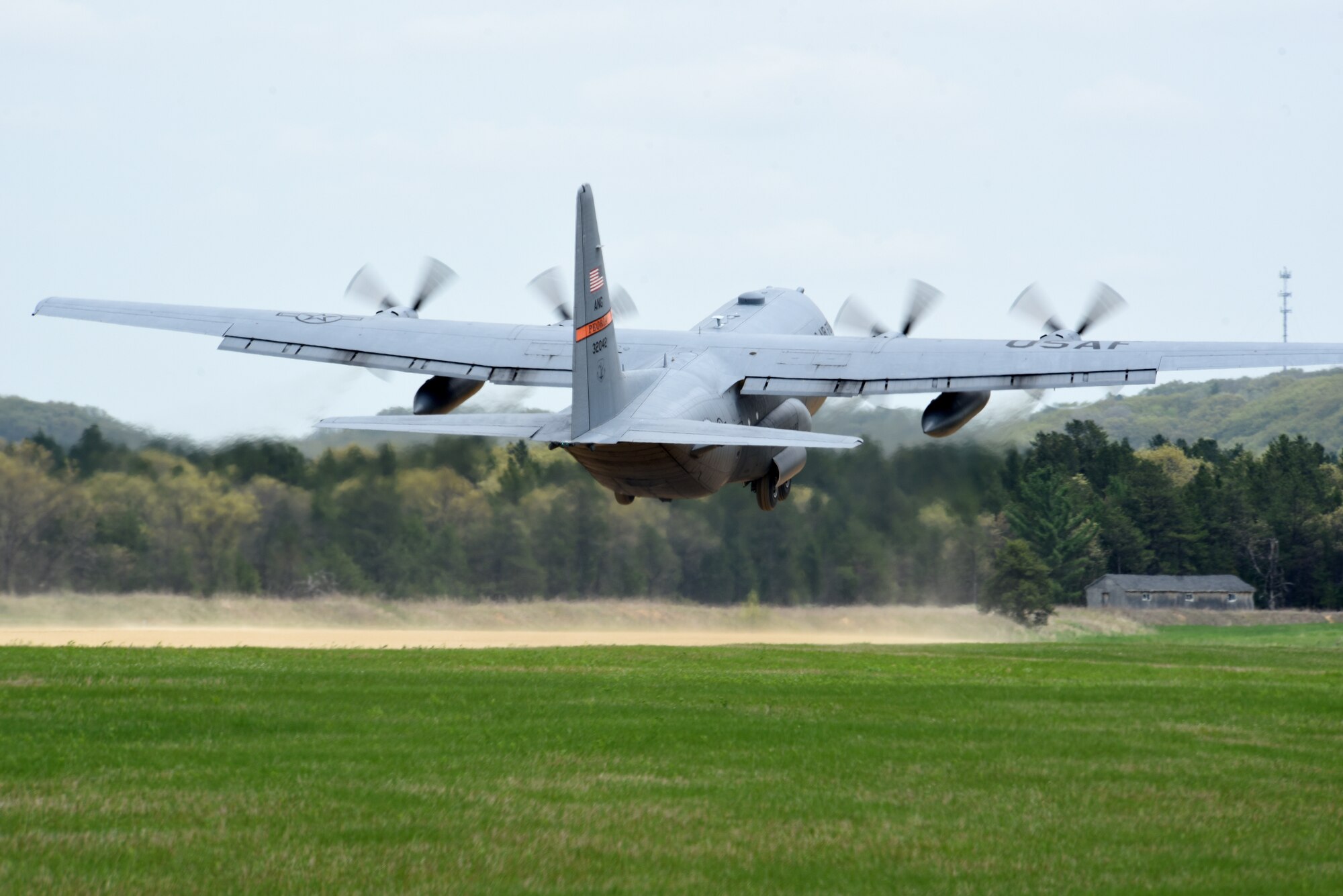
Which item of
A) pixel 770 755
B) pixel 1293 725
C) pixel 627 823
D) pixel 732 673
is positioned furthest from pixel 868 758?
pixel 732 673

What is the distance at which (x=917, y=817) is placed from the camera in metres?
16.0

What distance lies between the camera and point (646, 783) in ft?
58.6

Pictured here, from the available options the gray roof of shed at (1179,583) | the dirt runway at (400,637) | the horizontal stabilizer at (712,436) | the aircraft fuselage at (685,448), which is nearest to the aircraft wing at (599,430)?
the horizontal stabilizer at (712,436)

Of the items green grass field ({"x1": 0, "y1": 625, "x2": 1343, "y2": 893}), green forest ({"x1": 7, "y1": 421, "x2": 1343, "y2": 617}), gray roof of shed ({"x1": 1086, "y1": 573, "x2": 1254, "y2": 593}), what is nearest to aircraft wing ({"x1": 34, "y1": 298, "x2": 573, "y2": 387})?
green grass field ({"x1": 0, "y1": 625, "x2": 1343, "y2": 893})

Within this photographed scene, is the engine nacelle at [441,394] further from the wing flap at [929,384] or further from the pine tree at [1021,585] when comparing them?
the pine tree at [1021,585]

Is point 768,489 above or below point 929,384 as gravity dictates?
below

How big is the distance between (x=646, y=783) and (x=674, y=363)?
1742 cm

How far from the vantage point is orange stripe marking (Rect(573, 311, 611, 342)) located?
29.6 metres

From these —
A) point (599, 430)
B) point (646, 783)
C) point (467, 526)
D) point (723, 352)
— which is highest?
point (723, 352)

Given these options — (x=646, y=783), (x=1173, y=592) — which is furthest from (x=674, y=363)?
(x=1173, y=592)

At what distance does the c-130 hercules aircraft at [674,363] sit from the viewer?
2994 cm

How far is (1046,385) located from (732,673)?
9.94 metres

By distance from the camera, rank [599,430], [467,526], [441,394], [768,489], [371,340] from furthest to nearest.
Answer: [467,526] < [441,394] < [371,340] < [768,489] < [599,430]

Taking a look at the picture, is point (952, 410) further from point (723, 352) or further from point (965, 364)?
point (723, 352)
